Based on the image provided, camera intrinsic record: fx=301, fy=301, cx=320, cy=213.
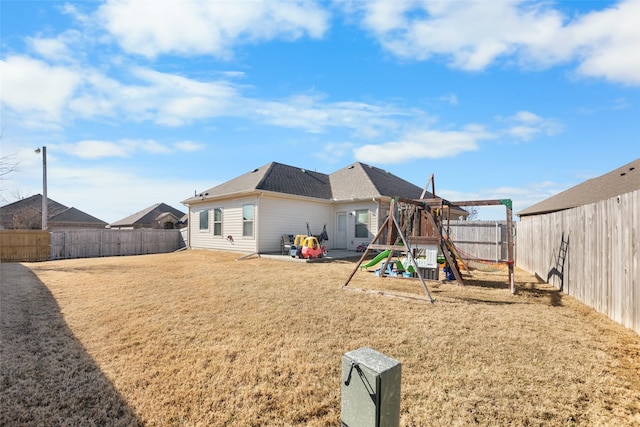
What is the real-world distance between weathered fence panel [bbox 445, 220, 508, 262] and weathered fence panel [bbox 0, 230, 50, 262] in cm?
1924

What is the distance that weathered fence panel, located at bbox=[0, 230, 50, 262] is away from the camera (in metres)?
13.8

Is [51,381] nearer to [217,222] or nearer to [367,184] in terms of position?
[217,222]

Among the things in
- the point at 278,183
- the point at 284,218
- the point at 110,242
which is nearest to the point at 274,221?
the point at 284,218

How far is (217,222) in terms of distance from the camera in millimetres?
16453

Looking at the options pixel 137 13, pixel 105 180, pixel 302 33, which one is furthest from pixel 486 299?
pixel 105 180

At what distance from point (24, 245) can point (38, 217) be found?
18977mm

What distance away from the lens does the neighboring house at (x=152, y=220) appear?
31.7 m

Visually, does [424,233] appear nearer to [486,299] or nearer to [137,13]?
[486,299]

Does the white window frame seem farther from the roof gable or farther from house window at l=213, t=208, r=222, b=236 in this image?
house window at l=213, t=208, r=222, b=236

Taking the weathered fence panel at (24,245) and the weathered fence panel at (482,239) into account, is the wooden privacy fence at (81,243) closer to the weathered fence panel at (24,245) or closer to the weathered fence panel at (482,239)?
the weathered fence panel at (24,245)

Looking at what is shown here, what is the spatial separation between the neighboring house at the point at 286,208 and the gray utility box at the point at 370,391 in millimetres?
12538

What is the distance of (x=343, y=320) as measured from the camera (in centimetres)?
464

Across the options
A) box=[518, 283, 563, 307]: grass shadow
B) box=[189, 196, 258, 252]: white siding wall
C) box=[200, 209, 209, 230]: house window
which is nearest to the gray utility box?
box=[518, 283, 563, 307]: grass shadow

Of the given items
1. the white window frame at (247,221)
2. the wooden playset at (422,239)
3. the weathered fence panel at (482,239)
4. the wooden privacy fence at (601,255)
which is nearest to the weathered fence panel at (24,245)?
the white window frame at (247,221)
